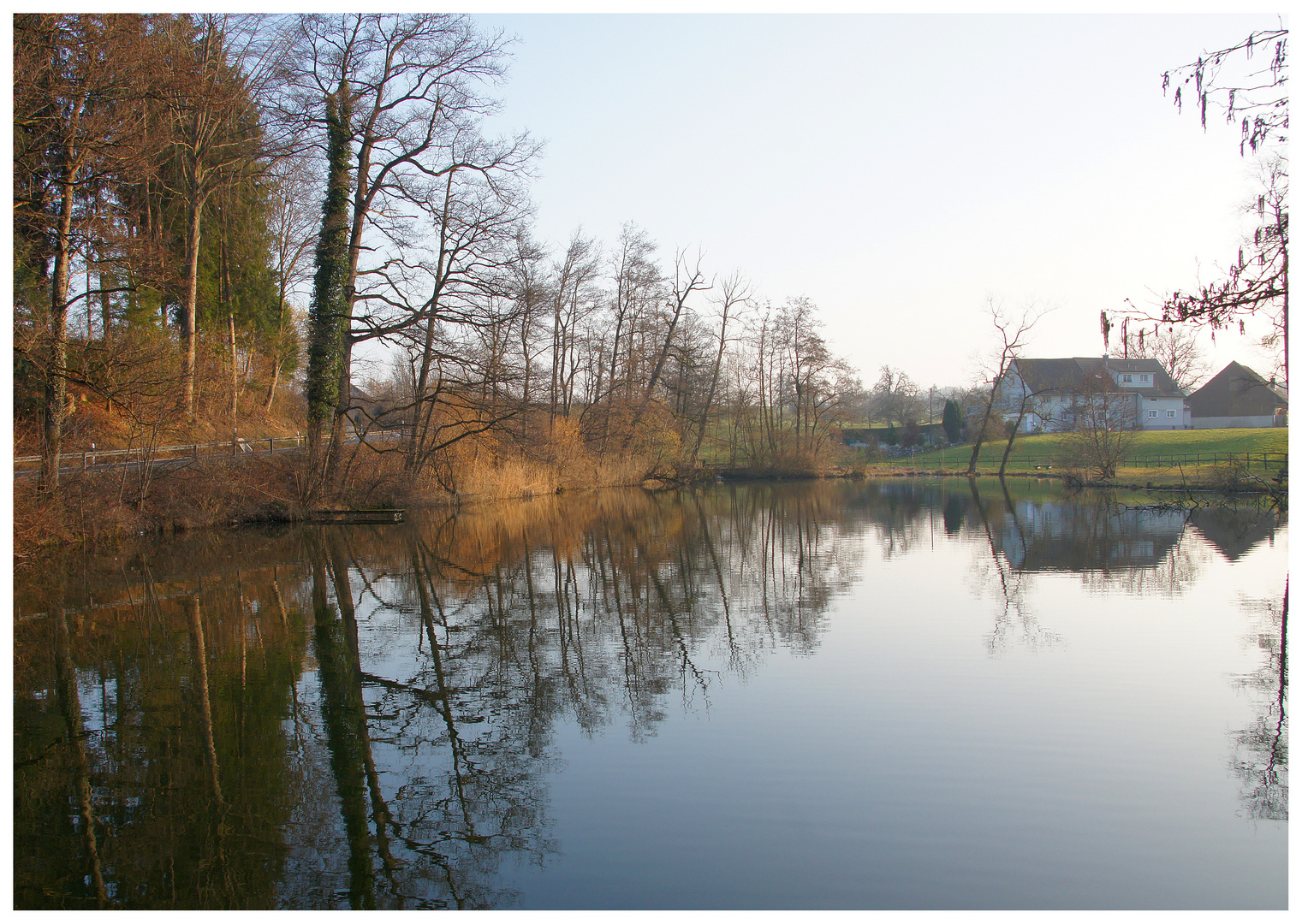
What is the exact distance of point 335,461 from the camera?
24000 millimetres

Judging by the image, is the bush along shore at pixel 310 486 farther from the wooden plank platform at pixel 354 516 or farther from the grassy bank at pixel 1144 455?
the grassy bank at pixel 1144 455

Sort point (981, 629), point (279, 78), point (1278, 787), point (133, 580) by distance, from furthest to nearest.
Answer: point (279, 78)
point (133, 580)
point (981, 629)
point (1278, 787)

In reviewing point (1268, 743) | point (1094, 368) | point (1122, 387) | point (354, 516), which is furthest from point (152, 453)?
point (1094, 368)

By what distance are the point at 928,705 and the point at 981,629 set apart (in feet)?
10.7

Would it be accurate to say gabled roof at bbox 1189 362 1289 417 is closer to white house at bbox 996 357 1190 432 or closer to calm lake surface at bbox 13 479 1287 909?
white house at bbox 996 357 1190 432

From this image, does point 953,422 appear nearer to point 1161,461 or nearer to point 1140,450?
point 1140,450

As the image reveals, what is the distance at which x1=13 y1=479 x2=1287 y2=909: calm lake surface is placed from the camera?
428 cm

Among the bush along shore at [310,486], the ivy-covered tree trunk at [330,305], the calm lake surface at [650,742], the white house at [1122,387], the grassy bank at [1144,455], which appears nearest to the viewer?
the calm lake surface at [650,742]

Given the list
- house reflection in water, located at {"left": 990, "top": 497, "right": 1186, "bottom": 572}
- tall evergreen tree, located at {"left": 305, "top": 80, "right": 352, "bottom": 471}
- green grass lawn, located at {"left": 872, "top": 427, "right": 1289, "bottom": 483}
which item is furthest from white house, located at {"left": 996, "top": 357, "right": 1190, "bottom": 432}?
tall evergreen tree, located at {"left": 305, "top": 80, "right": 352, "bottom": 471}

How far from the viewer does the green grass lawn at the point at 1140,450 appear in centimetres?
4278

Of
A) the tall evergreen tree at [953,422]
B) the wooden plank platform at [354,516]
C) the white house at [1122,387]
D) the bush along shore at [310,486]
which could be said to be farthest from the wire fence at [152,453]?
the white house at [1122,387]

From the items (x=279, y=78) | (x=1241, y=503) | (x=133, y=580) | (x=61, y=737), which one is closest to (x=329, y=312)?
(x=279, y=78)

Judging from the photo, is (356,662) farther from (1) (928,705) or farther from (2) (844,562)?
(2) (844,562)

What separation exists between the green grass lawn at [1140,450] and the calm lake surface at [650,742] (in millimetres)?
33246
